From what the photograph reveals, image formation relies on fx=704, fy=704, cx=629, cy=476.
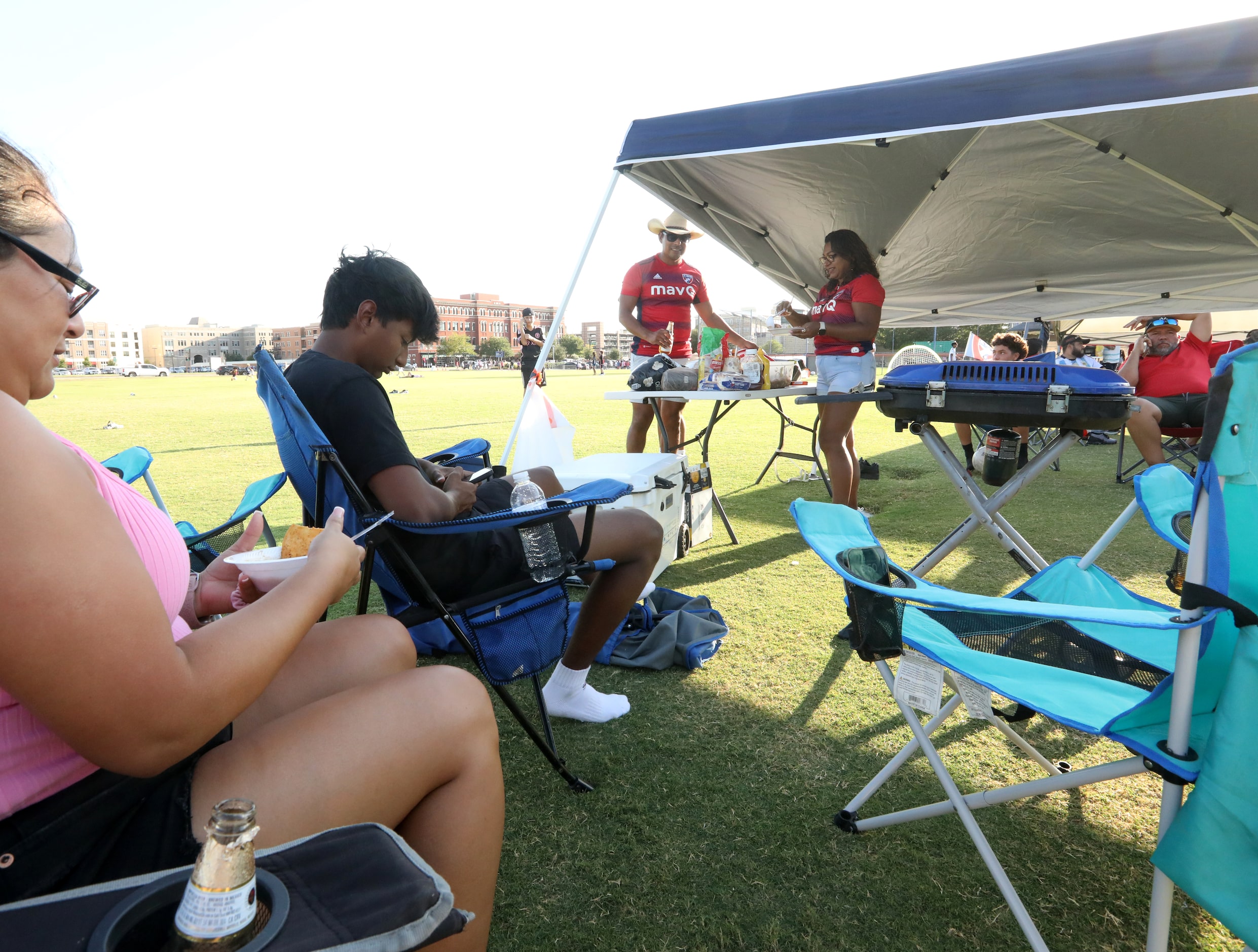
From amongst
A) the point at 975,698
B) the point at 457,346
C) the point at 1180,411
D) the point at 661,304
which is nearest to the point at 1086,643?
the point at 975,698

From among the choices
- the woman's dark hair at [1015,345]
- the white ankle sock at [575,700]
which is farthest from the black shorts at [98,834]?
the woman's dark hair at [1015,345]

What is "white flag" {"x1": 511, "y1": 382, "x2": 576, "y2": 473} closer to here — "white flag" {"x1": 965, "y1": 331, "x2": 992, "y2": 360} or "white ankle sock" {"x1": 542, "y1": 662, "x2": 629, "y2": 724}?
"white ankle sock" {"x1": 542, "y1": 662, "x2": 629, "y2": 724}

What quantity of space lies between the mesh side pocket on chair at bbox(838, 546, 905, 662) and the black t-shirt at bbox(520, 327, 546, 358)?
10042 millimetres

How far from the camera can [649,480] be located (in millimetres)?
3400

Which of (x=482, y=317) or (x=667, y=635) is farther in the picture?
(x=482, y=317)

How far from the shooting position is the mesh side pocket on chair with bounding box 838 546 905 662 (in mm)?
1460

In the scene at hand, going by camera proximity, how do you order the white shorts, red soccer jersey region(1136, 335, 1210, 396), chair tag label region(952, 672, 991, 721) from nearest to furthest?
chair tag label region(952, 672, 991, 721) < the white shorts < red soccer jersey region(1136, 335, 1210, 396)

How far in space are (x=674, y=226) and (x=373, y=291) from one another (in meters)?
3.70

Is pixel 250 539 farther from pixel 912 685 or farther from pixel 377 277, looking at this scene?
pixel 912 685

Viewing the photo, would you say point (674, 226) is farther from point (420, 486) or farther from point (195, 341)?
point (195, 341)

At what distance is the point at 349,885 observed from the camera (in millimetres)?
632

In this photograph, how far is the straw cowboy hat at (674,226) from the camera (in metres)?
5.04

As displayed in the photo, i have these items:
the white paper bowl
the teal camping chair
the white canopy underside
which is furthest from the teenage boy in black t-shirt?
the white canopy underside

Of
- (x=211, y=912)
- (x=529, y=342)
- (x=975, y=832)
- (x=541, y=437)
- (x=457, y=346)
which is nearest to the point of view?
(x=211, y=912)
